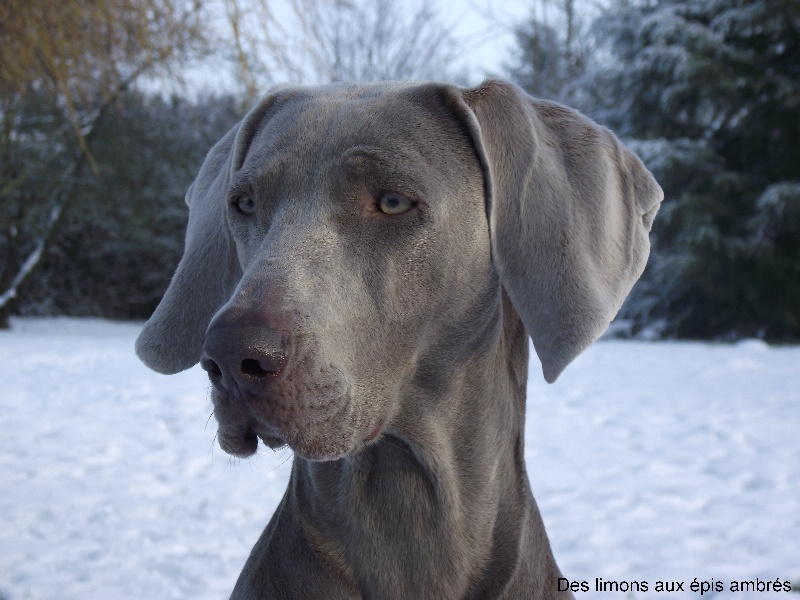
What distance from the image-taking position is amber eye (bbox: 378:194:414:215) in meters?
1.84

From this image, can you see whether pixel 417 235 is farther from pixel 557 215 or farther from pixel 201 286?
pixel 201 286

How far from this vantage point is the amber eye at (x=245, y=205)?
6.51 feet

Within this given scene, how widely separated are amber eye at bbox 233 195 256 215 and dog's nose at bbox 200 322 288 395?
52cm

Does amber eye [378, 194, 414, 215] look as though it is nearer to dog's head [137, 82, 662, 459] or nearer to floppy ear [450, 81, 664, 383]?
dog's head [137, 82, 662, 459]

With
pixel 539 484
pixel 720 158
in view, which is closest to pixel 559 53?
pixel 720 158

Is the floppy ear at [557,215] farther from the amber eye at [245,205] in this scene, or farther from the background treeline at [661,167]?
the background treeline at [661,167]

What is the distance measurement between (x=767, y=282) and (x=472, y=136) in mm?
12298

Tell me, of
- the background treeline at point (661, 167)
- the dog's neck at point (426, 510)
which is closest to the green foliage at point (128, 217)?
the background treeline at point (661, 167)

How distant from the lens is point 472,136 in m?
1.97

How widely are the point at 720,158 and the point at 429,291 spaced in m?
13.0

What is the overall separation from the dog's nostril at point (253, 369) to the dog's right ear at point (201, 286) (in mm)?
713

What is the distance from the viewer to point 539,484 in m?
4.88

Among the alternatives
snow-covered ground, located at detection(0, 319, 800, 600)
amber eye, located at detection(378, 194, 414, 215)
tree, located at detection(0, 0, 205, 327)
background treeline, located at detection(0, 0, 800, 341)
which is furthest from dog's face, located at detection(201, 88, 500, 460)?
background treeline, located at detection(0, 0, 800, 341)

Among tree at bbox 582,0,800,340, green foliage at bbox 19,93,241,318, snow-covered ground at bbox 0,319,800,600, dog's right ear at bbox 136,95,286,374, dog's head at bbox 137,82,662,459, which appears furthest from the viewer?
green foliage at bbox 19,93,241,318
